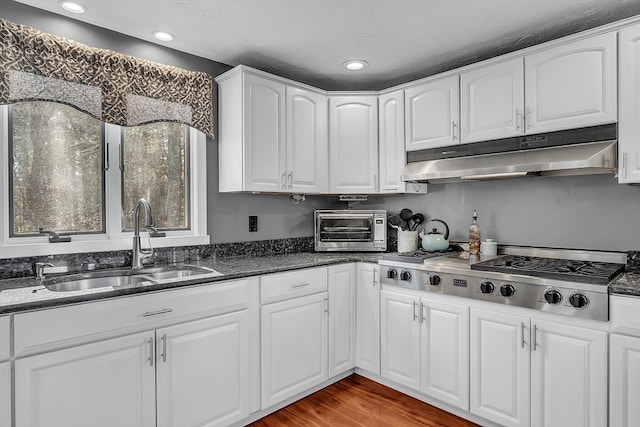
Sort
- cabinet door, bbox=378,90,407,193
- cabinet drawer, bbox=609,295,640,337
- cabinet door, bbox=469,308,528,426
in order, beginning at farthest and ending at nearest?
cabinet door, bbox=378,90,407,193 < cabinet door, bbox=469,308,528,426 < cabinet drawer, bbox=609,295,640,337

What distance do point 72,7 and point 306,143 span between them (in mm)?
1608

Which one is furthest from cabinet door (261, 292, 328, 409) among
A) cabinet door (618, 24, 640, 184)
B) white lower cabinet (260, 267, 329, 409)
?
cabinet door (618, 24, 640, 184)

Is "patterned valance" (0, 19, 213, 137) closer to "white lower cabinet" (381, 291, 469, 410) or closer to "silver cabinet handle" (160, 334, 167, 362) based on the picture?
"silver cabinet handle" (160, 334, 167, 362)

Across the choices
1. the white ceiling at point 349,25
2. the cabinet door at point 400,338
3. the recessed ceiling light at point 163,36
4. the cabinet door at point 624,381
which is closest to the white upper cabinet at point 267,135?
the white ceiling at point 349,25

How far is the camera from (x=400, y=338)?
2588 millimetres

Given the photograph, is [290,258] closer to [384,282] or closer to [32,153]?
[384,282]

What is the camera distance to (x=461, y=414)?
2.35 m

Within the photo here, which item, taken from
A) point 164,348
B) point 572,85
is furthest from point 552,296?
point 164,348

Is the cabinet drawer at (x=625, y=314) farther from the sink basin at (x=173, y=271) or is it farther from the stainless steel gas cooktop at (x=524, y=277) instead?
the sink basin at (x=173, y=271)

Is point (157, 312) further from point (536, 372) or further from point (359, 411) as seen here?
point (536, 372)

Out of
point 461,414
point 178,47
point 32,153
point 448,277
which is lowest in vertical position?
point 461,414

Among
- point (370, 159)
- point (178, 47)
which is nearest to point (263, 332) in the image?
point (370, 159)

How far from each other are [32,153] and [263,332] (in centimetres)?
161

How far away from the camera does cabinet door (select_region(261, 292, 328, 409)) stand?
232cm
